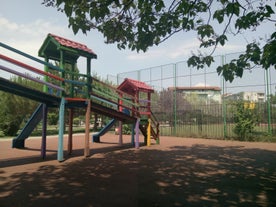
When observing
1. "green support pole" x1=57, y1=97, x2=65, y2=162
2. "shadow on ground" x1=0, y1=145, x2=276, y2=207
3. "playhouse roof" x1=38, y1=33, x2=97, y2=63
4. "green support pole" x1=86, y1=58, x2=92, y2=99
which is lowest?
"shadow on ground" x1=0, y1=145, x2=276, y2=207

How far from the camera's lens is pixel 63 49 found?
31.7ft

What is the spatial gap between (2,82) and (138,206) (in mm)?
5896

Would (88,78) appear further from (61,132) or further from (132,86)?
(132,86)

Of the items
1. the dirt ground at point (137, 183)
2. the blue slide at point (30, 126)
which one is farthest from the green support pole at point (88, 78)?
the dirt ground at point (137, 183)

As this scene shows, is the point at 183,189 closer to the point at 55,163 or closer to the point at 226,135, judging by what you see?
the point at 55,163

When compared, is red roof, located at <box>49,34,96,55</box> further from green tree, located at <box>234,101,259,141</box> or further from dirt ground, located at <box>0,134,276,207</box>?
green tree, located at <box>234,101,259,141</box>

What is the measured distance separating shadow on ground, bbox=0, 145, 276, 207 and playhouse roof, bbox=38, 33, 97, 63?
4.18 m

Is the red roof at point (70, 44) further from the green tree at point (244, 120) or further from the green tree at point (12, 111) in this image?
the green tree at point (12, 111)

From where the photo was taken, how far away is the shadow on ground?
4.75m

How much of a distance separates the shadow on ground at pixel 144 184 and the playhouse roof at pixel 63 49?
4.18 m

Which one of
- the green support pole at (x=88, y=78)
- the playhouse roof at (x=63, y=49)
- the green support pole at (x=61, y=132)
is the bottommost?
the green support pole at (x=61, y=132)

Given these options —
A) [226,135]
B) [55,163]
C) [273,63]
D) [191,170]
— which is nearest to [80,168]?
[55,163]

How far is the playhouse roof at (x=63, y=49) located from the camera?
9750mm

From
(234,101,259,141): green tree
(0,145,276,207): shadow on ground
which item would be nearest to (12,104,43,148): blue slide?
(0,145,276,207): shadow on ground
